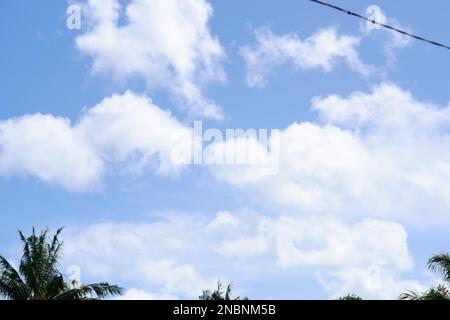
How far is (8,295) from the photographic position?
23.9 metres
